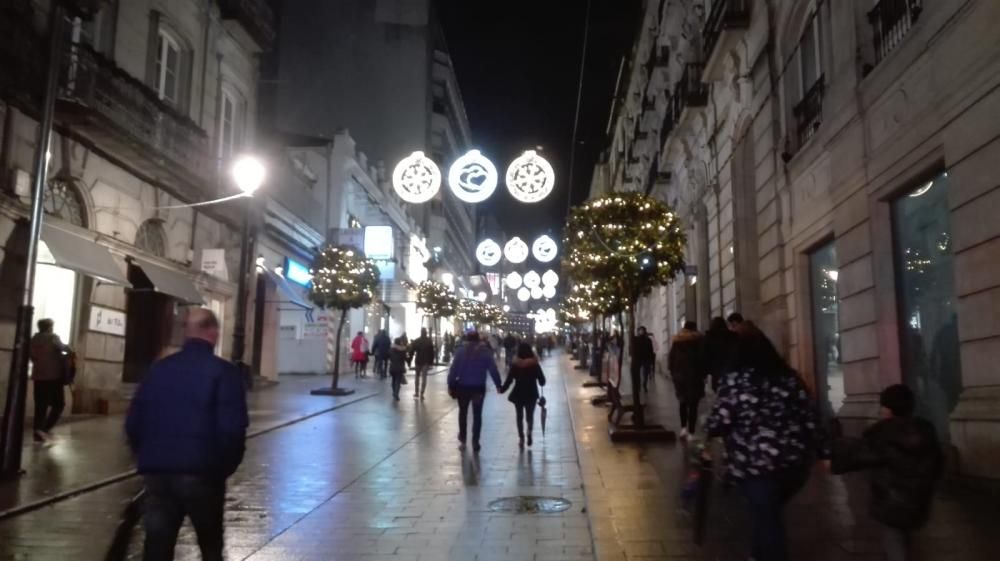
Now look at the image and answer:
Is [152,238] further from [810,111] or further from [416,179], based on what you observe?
[810,111]

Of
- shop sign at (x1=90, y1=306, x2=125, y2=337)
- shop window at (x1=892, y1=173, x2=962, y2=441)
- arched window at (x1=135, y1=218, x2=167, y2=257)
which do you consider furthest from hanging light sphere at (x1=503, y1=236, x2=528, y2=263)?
shop window at (x1=892, y1=173, x2=962, y2=441)

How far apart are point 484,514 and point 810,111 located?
29.8 feet

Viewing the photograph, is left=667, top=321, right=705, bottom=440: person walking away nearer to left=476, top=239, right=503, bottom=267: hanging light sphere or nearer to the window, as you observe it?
the window

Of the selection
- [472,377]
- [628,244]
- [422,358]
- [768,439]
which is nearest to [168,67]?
Answer: [422,358]

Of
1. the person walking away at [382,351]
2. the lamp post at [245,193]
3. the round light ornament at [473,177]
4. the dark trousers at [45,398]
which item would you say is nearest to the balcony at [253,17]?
the lamp post at [245,193]

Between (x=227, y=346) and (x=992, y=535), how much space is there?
20293mm

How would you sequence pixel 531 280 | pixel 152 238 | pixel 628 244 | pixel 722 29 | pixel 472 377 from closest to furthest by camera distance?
pixel 472 377 → pixel 628 244 → pixel 722 29 → pixel 152 238 → pixel 531 280

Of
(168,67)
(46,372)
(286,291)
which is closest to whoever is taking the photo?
(46,372)

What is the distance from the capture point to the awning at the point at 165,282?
17.5m

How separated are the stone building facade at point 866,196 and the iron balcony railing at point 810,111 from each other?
4cm

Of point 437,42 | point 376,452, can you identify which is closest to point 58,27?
point 376,452

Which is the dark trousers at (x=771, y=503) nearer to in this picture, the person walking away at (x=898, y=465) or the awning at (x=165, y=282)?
the person walking away at (x=898, y=465)

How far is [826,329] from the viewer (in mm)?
13305

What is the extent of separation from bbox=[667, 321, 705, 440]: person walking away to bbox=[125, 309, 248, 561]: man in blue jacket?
8.62 metres
